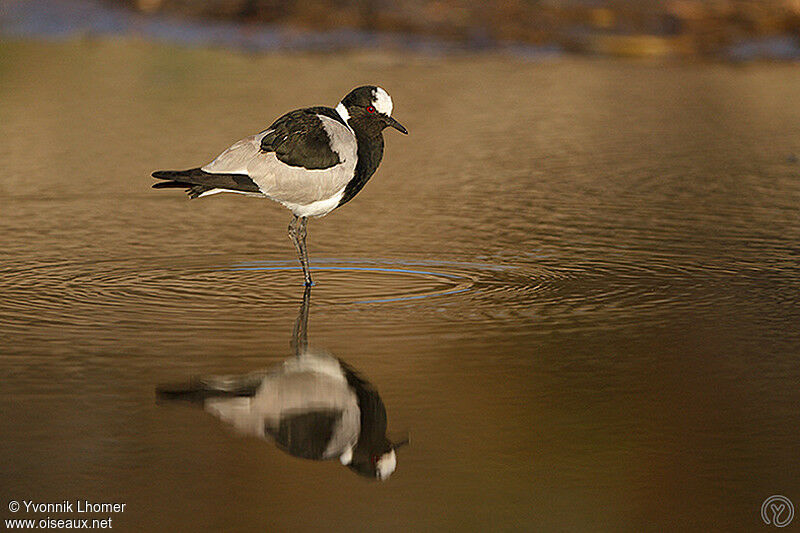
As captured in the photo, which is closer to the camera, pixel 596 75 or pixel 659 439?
pixel 659 439

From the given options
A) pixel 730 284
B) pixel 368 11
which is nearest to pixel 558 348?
pixel 730 284

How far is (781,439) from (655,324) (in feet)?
5.79

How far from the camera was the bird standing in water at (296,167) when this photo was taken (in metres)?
7.98

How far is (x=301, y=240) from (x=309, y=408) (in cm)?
279

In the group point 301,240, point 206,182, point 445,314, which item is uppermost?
point 206,182

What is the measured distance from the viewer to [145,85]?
55.2 feet

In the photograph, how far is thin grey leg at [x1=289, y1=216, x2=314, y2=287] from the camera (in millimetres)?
8070

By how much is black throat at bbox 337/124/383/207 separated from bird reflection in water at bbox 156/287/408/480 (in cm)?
172

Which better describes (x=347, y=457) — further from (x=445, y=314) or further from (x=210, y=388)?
(x=445, y=314)

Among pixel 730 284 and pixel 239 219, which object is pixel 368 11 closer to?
pixel 239 219

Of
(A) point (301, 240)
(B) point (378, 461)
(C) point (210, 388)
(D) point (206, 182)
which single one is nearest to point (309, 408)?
(C) point (210, 388)

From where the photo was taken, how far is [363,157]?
8.22 m

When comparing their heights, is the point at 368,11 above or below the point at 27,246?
above

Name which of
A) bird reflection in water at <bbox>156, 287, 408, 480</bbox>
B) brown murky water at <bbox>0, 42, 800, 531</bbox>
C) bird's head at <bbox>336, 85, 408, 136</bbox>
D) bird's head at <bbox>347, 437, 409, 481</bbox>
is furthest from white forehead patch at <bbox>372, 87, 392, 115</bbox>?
bird's head at <bbox>347, 437, 409, 481</bbox>
